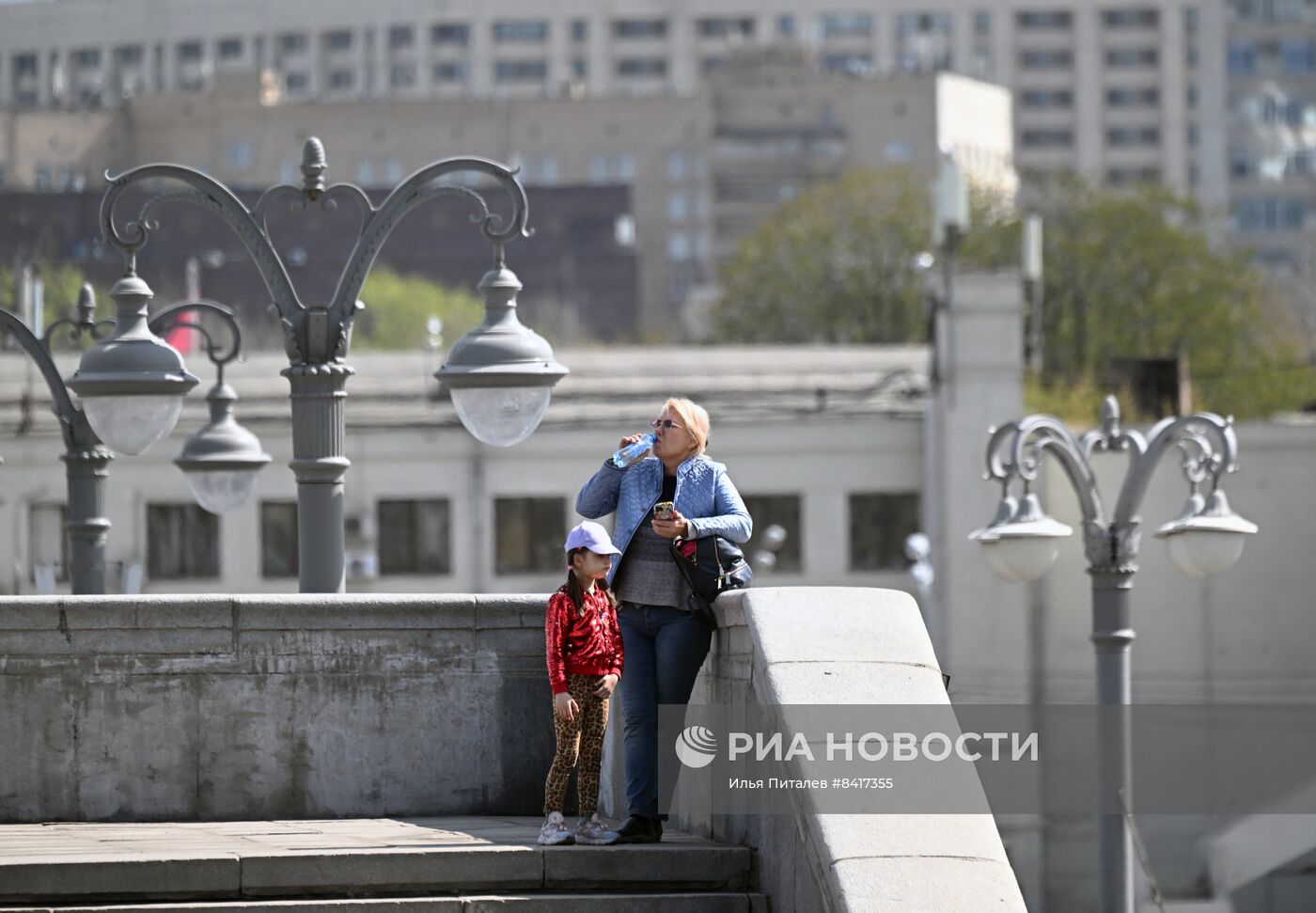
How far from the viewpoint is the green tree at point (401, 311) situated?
8475 centimetres

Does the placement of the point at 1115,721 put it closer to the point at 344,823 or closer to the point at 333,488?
the point at 333,488

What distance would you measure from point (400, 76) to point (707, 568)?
153m

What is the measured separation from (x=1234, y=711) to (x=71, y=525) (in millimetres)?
24581

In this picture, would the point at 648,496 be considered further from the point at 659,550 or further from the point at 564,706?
the point at 564,706

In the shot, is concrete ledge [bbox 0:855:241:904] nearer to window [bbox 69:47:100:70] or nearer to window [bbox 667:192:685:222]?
window [bbox 667:192:685:222]

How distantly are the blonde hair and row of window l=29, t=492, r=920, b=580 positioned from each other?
32064 mm

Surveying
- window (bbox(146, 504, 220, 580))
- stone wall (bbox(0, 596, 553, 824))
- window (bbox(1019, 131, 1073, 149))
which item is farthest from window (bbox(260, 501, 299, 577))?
window (bbox(1019, 131, 1073, 149))

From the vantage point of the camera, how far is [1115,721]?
48.9 feet

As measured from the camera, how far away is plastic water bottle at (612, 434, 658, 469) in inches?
359

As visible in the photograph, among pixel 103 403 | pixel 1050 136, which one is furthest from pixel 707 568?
pixel 1050 136

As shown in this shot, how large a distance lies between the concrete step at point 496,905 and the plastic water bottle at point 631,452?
5.25ft

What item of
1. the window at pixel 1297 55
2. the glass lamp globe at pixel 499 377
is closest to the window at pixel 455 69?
the window at pixel 1297 55

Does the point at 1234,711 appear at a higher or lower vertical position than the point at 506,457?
lower

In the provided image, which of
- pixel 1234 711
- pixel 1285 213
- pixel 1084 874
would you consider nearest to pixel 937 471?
pixel 1234 711
